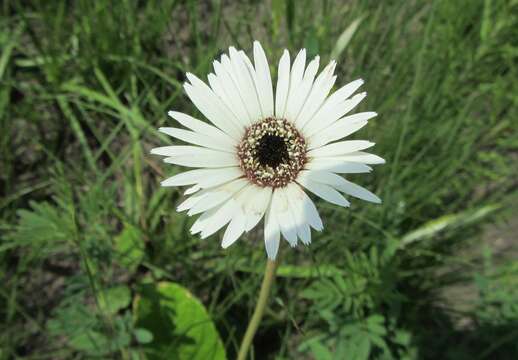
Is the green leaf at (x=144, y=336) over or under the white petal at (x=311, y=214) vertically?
under

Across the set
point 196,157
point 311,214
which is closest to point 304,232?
point 311,214

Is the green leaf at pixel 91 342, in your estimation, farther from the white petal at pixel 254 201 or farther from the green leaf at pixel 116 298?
the white petal at pixel 254 201

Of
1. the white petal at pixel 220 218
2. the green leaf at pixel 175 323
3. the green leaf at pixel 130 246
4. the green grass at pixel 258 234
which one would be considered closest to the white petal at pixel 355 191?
the white petal at pixel 220 218

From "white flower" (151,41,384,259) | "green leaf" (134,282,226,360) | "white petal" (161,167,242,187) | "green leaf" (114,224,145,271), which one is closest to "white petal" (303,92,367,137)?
"white flower" (151,41,384,259)

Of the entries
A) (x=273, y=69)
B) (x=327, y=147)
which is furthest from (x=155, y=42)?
(x=327, y=147)

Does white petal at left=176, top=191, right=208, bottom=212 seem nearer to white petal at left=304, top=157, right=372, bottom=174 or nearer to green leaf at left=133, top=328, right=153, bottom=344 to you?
white petal at left=304, top=157, right=372, bottom=174
